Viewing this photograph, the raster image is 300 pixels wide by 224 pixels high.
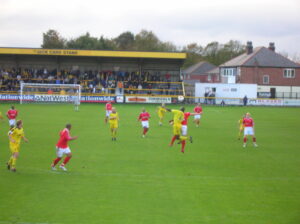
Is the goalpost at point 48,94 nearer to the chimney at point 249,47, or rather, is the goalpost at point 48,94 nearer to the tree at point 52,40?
the chimney at point 249,47

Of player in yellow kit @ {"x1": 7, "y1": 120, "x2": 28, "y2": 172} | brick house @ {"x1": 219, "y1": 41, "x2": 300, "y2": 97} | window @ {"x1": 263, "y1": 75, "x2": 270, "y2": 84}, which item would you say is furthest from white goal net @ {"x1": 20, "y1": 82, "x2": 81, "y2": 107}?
window @ {"x1": 263, "y1": 75, "x2": 270, "y2": 84}

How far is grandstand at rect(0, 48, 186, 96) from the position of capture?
5491cm

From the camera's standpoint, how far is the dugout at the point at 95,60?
5544 centimetres

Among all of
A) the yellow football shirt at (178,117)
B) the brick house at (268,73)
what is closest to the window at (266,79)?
the brick house at (268,73)

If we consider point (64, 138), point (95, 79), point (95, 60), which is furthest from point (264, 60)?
point (64, 138)

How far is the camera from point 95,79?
56688 millimetres

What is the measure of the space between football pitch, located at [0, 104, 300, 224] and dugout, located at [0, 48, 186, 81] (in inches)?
1302

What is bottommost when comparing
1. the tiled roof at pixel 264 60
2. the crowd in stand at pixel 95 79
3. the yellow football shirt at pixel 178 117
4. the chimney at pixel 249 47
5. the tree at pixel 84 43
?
the yellow football shirt at pixel 178 117

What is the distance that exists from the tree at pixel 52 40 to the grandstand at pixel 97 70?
36.1 meters

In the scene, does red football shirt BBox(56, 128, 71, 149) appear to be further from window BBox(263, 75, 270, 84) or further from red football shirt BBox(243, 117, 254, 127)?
window BBox(263, 75, 270, 84)

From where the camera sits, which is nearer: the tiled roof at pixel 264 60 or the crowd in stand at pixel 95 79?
the crowd in stand at pixel 95 79

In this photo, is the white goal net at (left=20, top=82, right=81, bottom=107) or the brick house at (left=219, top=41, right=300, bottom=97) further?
the brick house at (left=219, top=41, right=300, bottom=97)

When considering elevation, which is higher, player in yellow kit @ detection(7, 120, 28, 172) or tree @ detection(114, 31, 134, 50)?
tree @ detection(114, 31, 134, 50)

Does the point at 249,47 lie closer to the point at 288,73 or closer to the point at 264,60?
the point at 264,60
